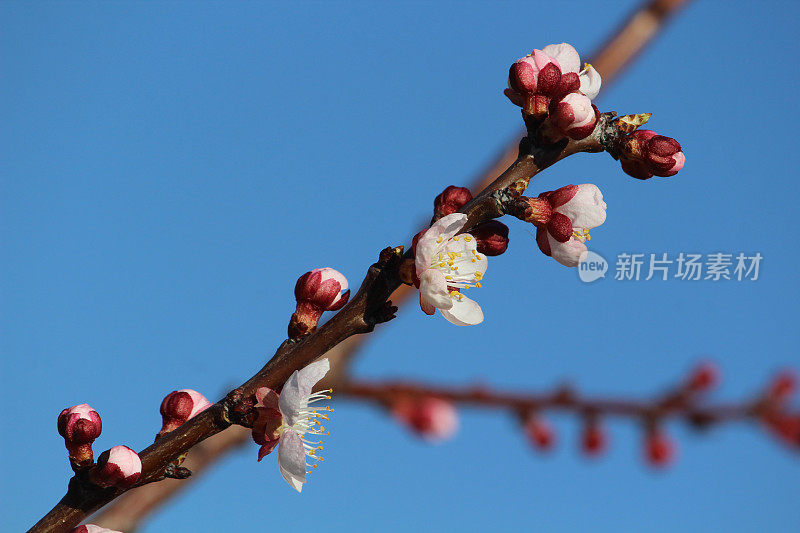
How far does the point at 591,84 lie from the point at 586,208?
A: 0.29 metres

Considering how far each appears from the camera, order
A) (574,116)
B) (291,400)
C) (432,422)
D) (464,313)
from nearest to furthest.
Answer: (291,400) → (574,116) → (464,313) → (432,422)

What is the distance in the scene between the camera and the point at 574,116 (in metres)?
1.20

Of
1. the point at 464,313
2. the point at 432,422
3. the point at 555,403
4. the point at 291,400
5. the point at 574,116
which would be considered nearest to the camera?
the point at 291,400

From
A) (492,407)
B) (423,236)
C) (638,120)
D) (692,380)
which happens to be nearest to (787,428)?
(692,380)

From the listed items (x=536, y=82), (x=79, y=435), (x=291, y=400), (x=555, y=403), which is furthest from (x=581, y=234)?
(x=555, y=403)

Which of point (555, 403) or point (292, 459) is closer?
point (292, 459)

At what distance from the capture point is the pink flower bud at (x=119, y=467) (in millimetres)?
1106

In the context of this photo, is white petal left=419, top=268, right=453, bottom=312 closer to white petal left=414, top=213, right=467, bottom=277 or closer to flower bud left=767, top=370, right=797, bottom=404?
white petal left=414, top=213, right=467, bottom=277

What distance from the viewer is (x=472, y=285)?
1384mm

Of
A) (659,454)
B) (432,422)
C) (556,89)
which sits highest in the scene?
(432,422)

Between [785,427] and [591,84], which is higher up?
[591,84]

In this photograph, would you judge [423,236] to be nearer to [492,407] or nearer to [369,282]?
[369,282]

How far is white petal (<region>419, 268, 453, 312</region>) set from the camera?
1154mm

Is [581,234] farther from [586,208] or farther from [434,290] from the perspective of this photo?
[434,290]
